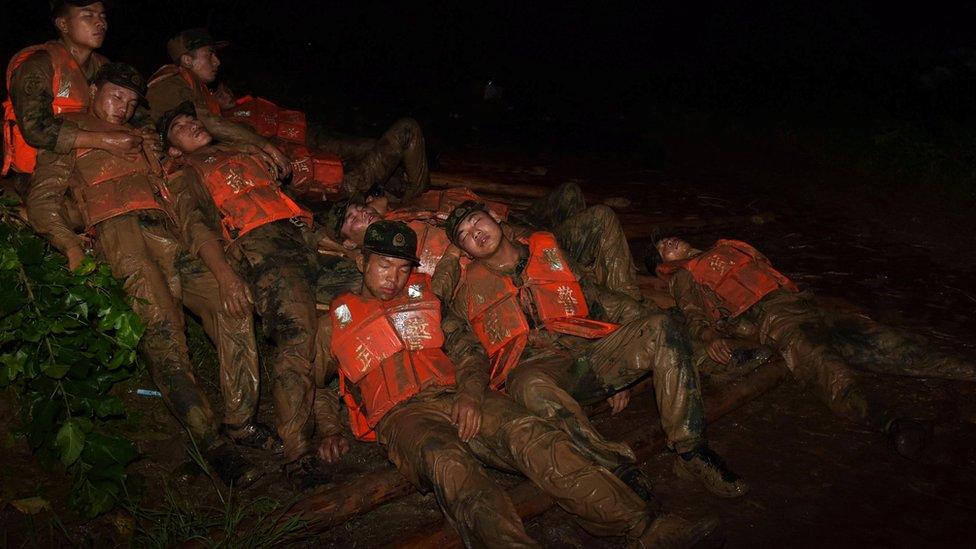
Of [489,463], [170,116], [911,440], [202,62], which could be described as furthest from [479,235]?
[202,62]

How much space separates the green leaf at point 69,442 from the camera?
4.47m

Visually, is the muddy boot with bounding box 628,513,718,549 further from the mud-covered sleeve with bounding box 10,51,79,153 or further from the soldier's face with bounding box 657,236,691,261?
the mud-covered sleeve with bounding box 10,51,79,153

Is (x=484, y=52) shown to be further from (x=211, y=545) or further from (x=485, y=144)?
(x=211, y=545)

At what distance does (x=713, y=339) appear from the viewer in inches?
226

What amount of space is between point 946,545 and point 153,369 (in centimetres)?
493

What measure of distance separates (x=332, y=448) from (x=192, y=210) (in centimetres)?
221

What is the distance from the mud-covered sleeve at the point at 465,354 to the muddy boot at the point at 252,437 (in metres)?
1.31

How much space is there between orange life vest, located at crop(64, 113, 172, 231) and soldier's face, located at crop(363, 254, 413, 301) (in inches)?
73.4

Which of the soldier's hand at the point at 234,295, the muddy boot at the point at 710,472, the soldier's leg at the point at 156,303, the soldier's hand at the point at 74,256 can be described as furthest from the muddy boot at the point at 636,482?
the soldier's hand at the point at 74,256

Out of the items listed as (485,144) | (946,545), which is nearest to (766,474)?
(946,545)

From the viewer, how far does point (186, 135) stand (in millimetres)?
6422

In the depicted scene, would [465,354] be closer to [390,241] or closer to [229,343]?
[390,241]

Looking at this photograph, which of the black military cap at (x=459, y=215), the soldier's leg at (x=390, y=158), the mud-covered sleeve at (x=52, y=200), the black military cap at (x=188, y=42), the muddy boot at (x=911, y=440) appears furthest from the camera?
the soldier's leg at (x=390, y=158)

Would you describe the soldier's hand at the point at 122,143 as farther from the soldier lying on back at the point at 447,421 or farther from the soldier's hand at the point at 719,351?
the soldier's hand at the point at 719,351
